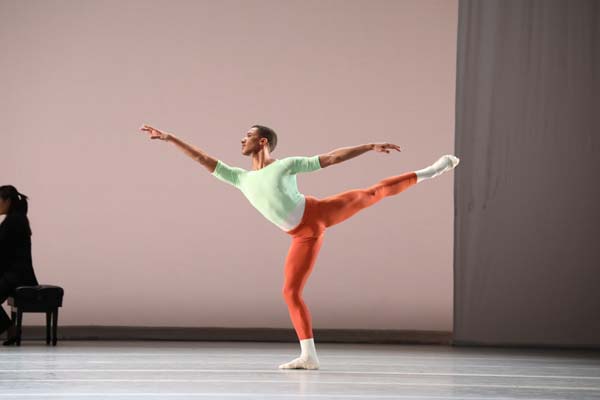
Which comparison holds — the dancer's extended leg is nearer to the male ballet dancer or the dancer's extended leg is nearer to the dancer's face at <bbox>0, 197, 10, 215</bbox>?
the male ballet dancer

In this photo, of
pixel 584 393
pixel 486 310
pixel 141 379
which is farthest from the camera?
pixel 486 310

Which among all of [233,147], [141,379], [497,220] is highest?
[233,147]

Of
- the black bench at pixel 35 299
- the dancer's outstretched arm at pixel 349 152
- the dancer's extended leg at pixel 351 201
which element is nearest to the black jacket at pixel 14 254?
the black bench at pixel 35 299

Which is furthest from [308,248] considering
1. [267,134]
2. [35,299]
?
[35,299]

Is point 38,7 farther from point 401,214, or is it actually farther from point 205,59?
point 401,214

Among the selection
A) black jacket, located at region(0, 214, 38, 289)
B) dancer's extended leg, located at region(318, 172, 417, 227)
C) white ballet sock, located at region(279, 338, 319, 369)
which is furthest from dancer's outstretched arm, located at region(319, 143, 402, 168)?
black jacket, located at region(0, 214, 38, 289)

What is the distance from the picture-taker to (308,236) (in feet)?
16.9

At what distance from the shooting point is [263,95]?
8.12 meters

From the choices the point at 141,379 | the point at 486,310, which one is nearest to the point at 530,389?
the point at 141,379

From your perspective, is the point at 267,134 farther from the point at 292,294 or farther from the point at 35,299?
the point at 35,299

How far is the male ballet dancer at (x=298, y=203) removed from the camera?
5074mm

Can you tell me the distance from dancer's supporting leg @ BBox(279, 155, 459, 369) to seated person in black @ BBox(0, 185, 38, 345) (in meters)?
2.72

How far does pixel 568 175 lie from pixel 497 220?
67cm

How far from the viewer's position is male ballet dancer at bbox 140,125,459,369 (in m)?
5.07
